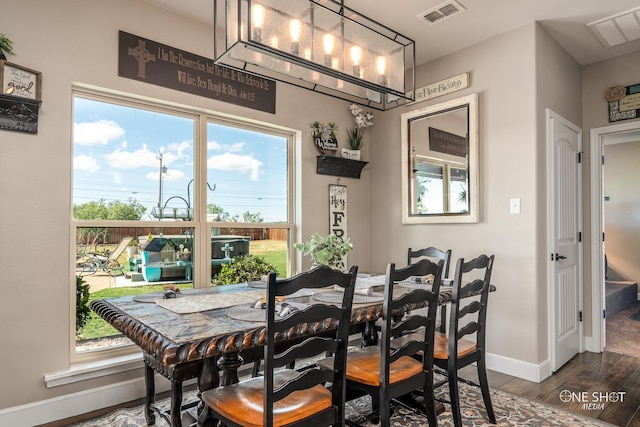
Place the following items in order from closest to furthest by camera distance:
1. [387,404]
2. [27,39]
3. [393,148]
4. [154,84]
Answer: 1. [387,404]
2. [27,39]
3. [154,84]
4. [393,148]

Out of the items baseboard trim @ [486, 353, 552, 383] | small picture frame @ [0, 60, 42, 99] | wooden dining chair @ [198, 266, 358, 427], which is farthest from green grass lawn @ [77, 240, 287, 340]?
baseboard trim @ [486, 353, 552, 383]

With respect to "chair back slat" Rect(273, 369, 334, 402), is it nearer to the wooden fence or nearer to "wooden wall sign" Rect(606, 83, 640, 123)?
the wooden fence

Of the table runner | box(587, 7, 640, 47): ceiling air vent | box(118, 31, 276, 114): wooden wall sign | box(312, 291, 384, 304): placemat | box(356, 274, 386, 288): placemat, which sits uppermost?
box(587, 7, 640, 47): ceiling air vent

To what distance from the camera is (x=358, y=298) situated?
2100mm

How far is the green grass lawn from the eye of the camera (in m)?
2.56

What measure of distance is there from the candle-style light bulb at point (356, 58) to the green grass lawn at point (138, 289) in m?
1.80

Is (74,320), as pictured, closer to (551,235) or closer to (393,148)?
(393,148)

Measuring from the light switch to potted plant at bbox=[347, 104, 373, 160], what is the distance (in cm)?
159

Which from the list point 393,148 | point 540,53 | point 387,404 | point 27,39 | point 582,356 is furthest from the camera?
point 393,148

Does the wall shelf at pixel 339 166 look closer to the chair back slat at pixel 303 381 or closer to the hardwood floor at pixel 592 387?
the hardwood floor at pixel 592 387

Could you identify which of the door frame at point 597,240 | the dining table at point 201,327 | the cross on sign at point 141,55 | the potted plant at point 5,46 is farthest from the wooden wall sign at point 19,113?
the door frame at point 597,240

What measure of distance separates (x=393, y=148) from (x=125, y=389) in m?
3.17

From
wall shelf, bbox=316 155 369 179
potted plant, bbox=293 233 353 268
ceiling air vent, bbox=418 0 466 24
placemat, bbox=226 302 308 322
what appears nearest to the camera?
placemat, bbox=226 302 308 322

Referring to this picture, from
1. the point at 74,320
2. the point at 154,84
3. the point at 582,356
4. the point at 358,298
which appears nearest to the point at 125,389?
the point at 74,320
